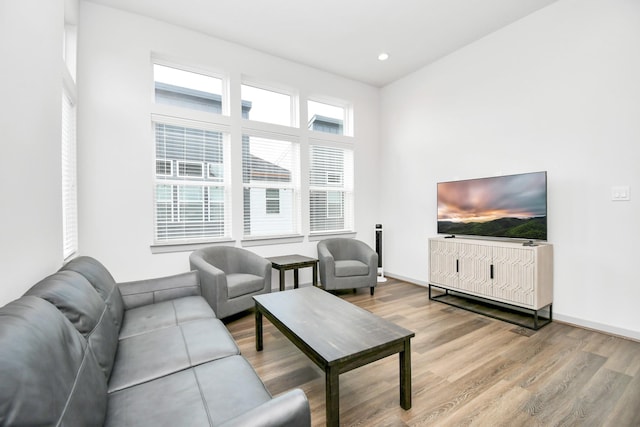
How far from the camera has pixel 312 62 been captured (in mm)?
4348

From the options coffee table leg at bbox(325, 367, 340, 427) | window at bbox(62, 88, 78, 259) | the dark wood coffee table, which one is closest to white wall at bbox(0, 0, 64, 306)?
window at bbox(62, 88, 78, 259)

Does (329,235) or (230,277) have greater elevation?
(329,235)

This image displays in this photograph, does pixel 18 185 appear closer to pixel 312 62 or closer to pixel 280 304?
pixel 280 304

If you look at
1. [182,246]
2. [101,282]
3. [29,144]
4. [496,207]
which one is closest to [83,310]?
[101,282]

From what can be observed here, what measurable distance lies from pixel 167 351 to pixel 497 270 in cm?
326

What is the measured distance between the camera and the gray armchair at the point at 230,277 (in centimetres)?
286

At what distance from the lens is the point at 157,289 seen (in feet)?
8.26

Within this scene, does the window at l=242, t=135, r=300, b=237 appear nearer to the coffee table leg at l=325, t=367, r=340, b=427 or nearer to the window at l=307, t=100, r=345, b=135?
the window at l=307, t=100, r=345, b=135

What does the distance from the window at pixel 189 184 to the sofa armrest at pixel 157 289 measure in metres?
0.99

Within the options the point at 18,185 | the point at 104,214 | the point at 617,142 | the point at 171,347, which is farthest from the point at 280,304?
the point at 617,142

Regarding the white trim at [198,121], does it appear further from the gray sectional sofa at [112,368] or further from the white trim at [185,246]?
the gray sectional sofa at [112,368]

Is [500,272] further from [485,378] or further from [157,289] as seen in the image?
[157,289]

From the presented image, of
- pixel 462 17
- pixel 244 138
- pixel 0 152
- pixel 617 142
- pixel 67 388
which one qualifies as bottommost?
pixel 67 388

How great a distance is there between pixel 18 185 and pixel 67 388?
3.88ft
